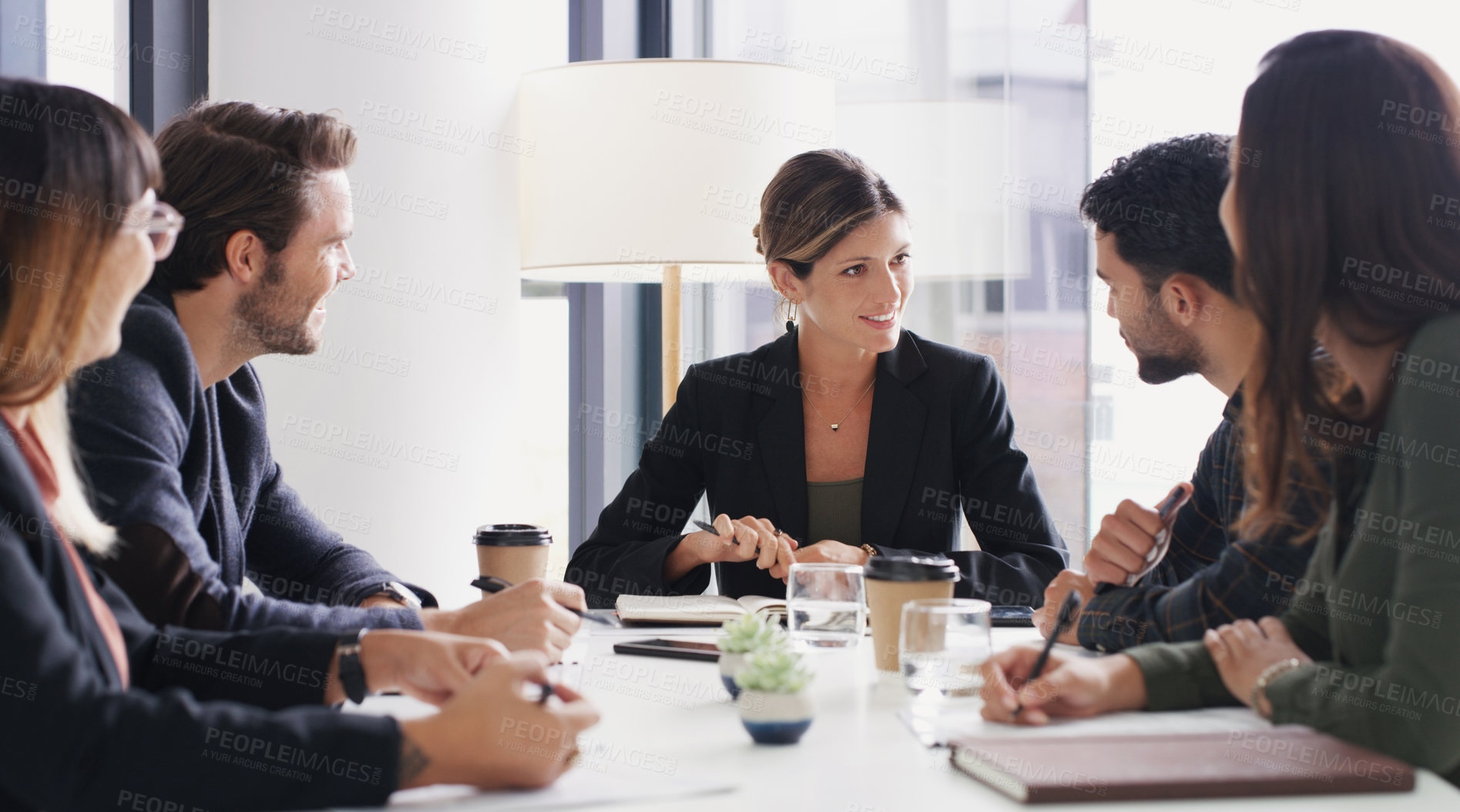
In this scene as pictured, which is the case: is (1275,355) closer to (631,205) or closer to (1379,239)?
(1379,239)

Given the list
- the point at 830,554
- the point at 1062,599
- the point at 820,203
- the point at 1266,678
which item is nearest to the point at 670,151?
the point at 820,203

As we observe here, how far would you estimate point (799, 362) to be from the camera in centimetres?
248

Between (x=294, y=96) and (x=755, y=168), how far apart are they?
3.62 feet

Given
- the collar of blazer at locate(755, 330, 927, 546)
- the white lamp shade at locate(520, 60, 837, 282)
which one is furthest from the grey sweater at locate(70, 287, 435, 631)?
the white lamp shade at locate(520, 60, 837, 282)

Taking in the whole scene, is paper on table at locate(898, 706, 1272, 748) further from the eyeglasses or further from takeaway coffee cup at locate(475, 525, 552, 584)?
the eyeglasses

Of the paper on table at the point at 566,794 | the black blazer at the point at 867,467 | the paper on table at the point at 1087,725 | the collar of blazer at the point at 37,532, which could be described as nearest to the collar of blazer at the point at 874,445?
the black blazer at the point at 867,467

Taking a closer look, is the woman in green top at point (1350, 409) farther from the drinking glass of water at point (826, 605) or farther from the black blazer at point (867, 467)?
the black blazer at point (867, 467)

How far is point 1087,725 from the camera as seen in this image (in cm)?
112

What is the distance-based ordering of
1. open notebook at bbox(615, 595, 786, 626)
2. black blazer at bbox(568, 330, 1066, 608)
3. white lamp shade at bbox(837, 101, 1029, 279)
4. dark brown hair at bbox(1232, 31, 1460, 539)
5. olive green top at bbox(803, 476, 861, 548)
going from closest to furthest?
dark brown hair at bbox(1232, 31, 1460, 539) < open notebook at bbox(615, 595, 786, 626) < black blazer at bbox(568, 330, 1066, 608) < olive green top at bbox(803, 476, 861, 548) < white lamp shade at bbox(837, 101, 1029, 279)

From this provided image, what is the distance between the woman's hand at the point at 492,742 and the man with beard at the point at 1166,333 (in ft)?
2.76

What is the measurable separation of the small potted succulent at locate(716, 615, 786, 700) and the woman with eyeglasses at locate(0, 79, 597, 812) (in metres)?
0.24

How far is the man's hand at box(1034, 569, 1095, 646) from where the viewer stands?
1596mm

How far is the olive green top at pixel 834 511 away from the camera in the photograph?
2320 mm

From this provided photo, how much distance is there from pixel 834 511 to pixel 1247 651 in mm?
1190
